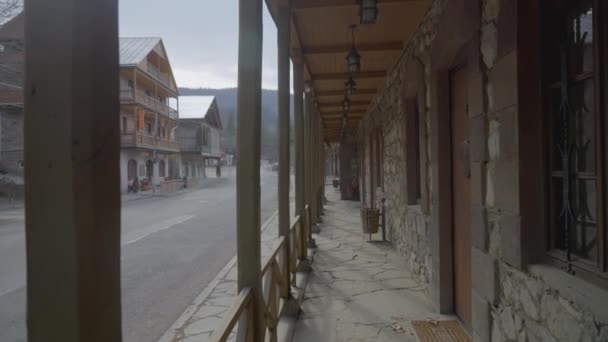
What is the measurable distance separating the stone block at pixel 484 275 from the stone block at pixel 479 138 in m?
0.59

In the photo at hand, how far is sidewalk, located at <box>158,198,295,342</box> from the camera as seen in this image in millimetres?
3484

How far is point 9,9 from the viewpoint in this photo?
964 mm

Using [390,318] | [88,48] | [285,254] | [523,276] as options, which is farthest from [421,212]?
[88,48]

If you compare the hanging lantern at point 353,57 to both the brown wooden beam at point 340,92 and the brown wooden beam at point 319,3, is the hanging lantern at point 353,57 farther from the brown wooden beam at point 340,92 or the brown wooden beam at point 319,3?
the brown wooden beam at point 340,92

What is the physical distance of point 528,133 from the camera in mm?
1858

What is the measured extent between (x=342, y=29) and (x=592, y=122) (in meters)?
3.35

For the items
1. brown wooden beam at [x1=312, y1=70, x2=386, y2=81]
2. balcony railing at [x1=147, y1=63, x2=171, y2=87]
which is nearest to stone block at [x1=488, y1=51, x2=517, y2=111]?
brown wooden beam at [x1=312, y1=70, x2=386, y2=81]

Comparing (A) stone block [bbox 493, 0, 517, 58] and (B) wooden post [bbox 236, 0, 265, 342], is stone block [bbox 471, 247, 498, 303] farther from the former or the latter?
(B) wooden post [bbox 236, 0, 265, 342]

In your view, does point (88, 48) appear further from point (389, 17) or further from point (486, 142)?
point (389, 17)

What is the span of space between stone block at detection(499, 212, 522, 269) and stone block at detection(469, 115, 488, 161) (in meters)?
0.45

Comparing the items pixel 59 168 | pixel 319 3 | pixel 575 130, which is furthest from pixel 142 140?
pixel 59 168

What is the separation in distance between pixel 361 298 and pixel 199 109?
35.1 m

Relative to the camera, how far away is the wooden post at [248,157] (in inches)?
90.5

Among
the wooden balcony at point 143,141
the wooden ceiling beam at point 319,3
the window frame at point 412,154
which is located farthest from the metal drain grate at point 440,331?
the wooden balcony at point 143,141
